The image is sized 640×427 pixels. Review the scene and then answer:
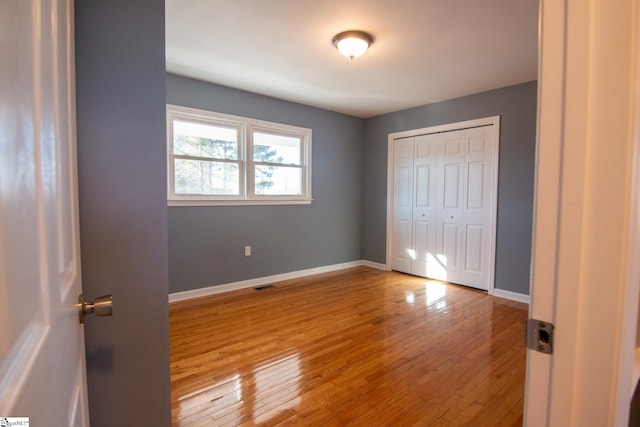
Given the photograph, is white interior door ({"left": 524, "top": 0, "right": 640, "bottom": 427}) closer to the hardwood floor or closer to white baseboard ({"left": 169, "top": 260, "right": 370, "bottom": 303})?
the hardwood floor

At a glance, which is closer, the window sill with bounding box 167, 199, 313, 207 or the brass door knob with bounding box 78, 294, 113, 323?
the brass door knob with bounding box 78, 294, 113, 323

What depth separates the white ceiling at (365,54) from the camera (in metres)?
2.16

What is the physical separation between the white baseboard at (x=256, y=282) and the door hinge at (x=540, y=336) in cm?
355

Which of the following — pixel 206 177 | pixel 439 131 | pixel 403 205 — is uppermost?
pixel 439 131

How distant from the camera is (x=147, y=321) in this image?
1.13 meters

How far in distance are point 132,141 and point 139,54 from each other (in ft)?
1.02

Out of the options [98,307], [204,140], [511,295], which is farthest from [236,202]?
[511,295]

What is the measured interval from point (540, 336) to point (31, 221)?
809mm

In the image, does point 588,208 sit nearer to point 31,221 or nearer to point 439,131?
point 31,221

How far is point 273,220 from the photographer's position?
4246 millimetres

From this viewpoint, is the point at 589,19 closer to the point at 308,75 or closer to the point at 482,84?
the point at 308,75

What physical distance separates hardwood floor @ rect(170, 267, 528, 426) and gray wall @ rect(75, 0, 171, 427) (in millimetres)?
730

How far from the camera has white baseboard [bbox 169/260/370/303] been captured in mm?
3500

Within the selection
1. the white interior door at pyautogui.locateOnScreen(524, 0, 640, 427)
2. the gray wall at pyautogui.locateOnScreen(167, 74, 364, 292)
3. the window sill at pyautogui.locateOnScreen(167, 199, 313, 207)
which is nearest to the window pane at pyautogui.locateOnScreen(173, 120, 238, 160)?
the gray wall at pyautogui.locateOnScreen(167, 74, 364, 292)
